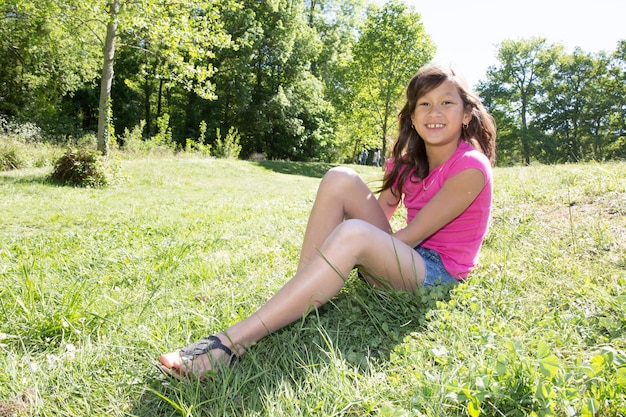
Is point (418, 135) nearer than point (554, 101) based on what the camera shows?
Yes

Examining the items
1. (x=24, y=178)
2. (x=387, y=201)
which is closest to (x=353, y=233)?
(x=387, y=201)

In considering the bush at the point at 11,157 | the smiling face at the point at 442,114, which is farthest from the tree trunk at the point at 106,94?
the smiling face at the point at 442,114

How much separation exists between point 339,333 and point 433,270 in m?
0.67

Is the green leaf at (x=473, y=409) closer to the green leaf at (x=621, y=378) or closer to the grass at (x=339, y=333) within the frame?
the grass at (x=339, y=333)

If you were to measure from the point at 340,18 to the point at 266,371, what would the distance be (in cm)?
3210

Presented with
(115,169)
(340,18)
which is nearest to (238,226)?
(115,169)

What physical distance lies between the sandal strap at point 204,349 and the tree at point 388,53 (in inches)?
1025

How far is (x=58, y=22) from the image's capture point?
38.0 feet

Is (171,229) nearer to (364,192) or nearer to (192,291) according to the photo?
(192,291)

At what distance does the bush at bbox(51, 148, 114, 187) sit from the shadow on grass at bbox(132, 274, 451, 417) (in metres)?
9.84

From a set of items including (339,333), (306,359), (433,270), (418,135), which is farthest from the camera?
(418,135)

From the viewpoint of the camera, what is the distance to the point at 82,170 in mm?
10578

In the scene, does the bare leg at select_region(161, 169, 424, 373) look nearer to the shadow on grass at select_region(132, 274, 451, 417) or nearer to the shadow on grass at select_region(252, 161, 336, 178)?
the shadow on grass at select_region(132, 274, 451, 417)

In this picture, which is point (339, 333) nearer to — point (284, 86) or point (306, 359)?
point (306, 359)
